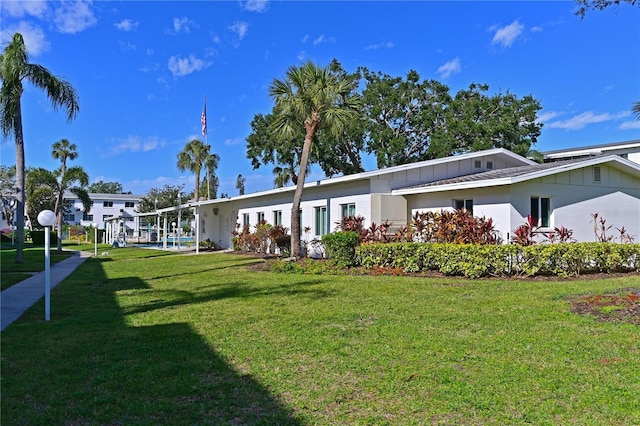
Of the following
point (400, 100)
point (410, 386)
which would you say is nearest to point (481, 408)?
point (410, 386)

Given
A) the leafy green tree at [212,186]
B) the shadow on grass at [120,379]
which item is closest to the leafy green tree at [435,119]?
the shadow on grass at [120,379]

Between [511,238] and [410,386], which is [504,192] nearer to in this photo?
[511,238]

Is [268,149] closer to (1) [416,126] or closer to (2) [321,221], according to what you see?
(1) [416,126]

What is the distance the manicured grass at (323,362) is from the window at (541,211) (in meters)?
5.99

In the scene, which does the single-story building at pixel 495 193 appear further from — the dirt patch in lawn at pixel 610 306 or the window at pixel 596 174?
the dirt patch in lawn at pixel 610 306

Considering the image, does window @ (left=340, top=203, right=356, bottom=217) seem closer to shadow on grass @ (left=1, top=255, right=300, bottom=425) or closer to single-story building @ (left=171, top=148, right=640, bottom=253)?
single-story building @ (left=171, top=148, right=640, bottom=253)

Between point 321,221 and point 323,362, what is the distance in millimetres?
15919

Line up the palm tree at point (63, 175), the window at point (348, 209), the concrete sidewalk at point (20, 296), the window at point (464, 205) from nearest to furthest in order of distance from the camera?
the concrete sidewalk at point (20, 296)
the window at point (464, 205)
the window at point (348, 209)
the palm tree at point (63, 175)

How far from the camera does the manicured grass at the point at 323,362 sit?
13.2 feet

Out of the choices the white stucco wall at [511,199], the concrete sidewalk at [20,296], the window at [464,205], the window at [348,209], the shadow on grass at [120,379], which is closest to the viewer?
the shadow on grass at [120,379]

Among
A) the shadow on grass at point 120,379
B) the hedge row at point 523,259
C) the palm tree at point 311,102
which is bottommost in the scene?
the shadow on grass at point 120,379

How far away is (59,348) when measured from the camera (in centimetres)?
614

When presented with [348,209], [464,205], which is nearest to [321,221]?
[348,209]

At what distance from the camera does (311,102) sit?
57.9 ft
